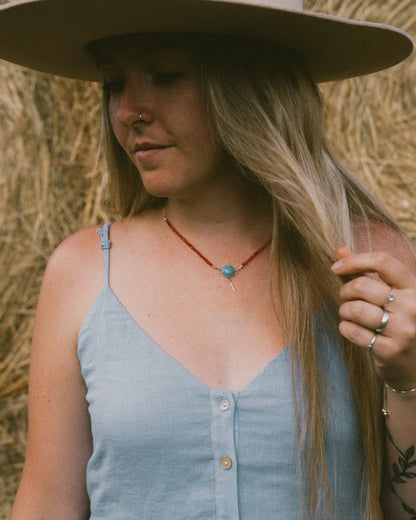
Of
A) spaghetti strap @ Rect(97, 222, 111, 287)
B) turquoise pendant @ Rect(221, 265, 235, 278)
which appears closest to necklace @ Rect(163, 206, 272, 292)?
turquoise pendant @ Rect(221, 265, 235, 278)

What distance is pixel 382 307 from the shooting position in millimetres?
870

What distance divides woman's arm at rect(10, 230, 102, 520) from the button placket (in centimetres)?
23

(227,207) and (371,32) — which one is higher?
(371,32)

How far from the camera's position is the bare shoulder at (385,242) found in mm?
1133

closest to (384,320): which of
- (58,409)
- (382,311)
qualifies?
(382,311)

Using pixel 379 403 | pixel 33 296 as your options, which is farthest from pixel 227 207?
pixel 33 296

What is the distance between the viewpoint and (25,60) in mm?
1215

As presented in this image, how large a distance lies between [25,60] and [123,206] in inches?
11.1

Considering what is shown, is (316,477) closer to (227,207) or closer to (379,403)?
(379,403)

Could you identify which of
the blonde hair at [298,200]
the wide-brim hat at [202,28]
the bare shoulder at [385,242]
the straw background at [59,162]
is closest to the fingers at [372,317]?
the blonde hair at [298,200]

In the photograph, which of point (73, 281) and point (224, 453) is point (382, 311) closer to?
point (224, 453)

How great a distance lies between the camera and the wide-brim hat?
0.95 meters

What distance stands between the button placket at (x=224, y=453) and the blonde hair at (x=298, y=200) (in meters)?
0.09

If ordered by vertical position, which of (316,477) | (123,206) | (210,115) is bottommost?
(316,477)
